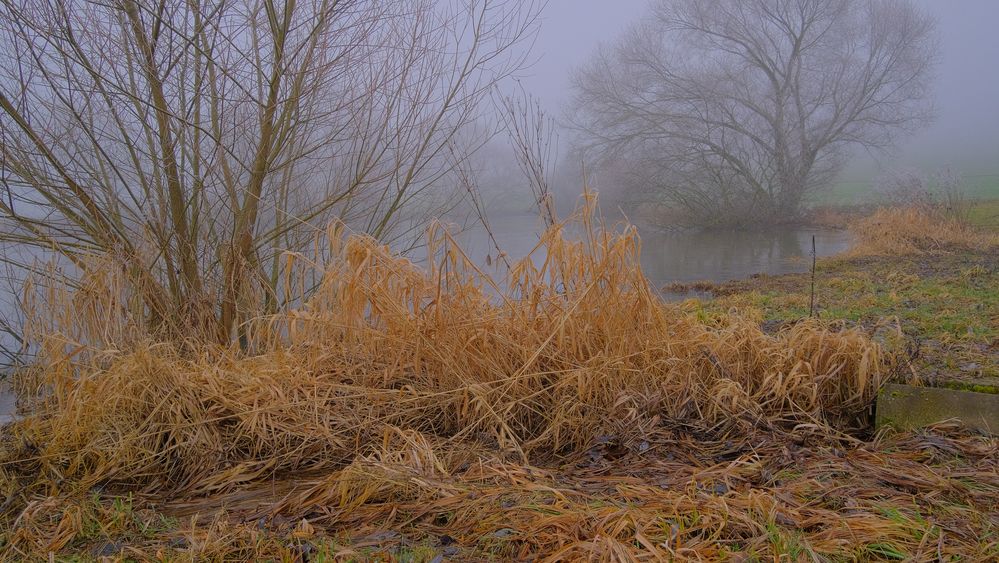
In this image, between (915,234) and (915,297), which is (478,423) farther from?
(915,234)

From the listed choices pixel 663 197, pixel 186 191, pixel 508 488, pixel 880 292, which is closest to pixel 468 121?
pixel 186 191

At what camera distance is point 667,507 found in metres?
2.19

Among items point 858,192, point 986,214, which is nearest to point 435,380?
point 986,214

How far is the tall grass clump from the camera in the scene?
3002 mm

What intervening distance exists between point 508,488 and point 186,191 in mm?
3451

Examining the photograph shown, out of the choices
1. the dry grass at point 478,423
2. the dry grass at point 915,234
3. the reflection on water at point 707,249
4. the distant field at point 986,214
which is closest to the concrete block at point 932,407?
the dry grass at point 478,423

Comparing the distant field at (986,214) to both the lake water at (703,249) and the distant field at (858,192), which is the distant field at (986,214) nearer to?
the distant field at (858,192)

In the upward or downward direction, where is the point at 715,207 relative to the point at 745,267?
upward

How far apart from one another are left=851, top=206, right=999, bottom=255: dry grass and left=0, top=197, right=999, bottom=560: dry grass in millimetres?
9419

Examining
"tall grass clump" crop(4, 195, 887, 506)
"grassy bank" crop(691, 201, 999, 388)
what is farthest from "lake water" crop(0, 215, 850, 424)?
"tall grass clump" crop(4, 195, 887, 506)

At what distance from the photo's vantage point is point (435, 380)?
11.5ft

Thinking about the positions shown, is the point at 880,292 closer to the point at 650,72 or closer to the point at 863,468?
the point at 863,468

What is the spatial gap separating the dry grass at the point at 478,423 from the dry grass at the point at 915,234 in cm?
942

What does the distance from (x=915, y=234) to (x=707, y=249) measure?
19.4 ft
